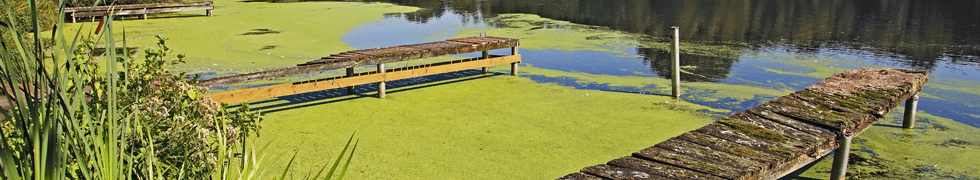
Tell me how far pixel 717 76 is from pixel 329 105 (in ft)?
14.2

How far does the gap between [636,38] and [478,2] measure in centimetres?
1095

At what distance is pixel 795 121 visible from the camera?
3.65 meters

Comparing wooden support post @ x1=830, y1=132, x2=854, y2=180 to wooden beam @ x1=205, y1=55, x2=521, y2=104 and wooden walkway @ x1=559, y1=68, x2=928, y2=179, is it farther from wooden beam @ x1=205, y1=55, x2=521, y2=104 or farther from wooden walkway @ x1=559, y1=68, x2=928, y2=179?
wooden beam @ x1=205, y1=55, x2=521, y2=104

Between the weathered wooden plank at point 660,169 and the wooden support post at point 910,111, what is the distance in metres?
3.15

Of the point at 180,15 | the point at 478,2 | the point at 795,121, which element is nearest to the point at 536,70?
the point at 795,121

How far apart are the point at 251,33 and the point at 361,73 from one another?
6089 millimetres

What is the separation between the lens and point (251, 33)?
463 inches

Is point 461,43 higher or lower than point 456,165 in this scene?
higher

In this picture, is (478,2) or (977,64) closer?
(977,64)

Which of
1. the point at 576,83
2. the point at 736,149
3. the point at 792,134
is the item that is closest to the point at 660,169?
the point at 736,149

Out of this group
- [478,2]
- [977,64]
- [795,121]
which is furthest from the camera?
[478,2]

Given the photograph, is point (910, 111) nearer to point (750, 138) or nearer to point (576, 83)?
point (750, 138)

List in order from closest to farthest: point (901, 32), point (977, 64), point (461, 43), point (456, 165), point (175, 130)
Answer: point (175, 130) → point (456, 165) → point (461, 43) → point (977, 64) → point (901, 32)

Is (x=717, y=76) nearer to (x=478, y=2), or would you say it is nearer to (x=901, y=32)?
(x=901, y=32)
